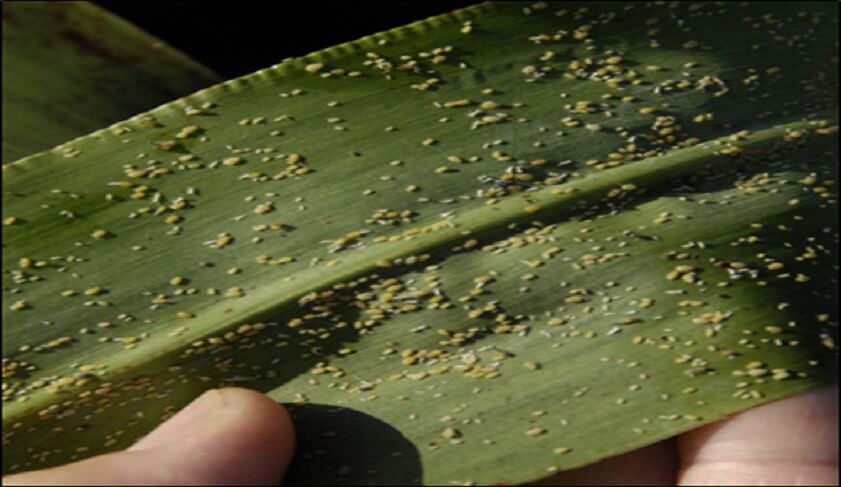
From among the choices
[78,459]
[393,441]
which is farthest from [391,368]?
[78,459]

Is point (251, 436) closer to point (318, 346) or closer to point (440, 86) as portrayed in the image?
point (318, 346)

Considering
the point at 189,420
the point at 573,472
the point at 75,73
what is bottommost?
the point at 573,472

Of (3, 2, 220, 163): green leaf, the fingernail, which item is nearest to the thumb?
the fingernail

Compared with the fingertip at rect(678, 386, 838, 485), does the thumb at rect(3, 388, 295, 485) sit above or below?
above

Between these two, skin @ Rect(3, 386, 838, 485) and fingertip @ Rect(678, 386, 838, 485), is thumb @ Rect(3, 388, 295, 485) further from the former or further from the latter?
fingertip @ Rect(678, 386, 838, 485)

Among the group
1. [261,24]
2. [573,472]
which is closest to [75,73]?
[261,24]

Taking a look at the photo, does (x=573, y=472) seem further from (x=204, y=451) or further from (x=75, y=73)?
(x=75, y=73)

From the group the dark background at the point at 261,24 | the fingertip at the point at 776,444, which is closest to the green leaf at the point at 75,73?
the dark background at the point at 261,24
